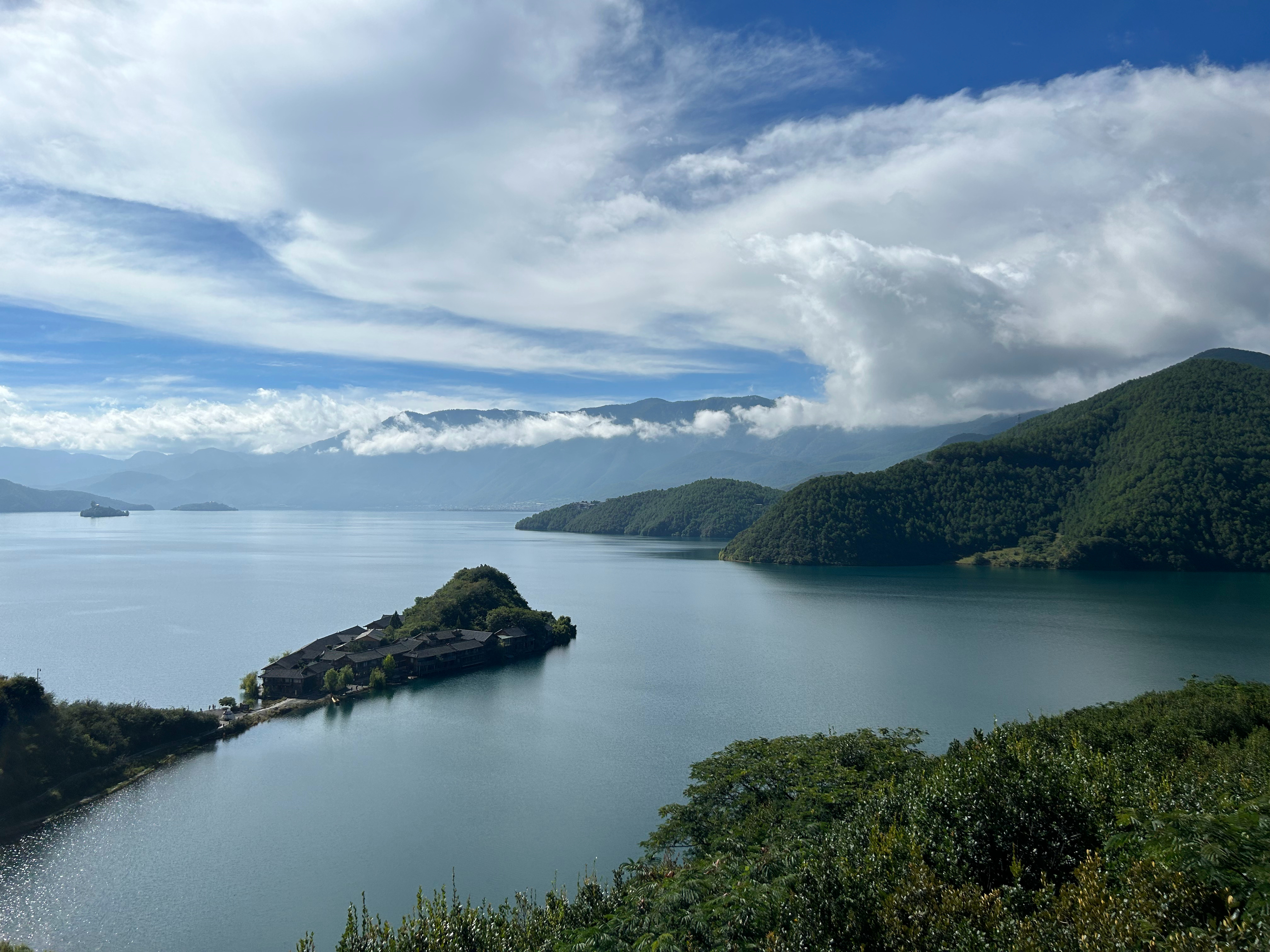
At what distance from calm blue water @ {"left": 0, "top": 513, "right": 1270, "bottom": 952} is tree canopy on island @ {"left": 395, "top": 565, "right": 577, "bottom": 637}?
3064 mm

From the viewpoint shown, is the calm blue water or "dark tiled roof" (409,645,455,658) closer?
the calm blue water

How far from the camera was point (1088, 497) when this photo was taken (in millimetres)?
95562

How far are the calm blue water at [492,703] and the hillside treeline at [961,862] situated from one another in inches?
147

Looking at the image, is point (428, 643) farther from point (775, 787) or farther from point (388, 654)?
point (775, 787)

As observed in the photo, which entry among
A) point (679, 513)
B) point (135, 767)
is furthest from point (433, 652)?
point (679, 513)

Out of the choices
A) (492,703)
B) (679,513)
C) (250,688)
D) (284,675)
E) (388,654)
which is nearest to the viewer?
(492,703)

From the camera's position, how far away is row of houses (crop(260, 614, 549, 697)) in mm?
34344

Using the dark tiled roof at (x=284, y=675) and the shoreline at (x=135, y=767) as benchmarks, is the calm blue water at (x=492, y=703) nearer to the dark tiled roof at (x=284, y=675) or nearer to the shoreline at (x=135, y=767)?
the shoreline at (x=135, y=767)

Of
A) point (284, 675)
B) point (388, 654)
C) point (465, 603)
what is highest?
point (465, 603)

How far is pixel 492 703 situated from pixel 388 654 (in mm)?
7970

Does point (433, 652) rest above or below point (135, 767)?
above

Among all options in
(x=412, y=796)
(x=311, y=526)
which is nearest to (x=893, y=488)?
(x=412, y=796)

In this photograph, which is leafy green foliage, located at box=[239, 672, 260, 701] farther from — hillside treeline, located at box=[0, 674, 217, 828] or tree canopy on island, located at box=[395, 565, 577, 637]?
tree canopy on island, located at box=[395, 565, 577, 637]

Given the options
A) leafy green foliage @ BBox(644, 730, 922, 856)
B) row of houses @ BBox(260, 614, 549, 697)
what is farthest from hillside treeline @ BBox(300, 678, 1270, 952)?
row of houses @ BBox(260, 614, 549, 697)
